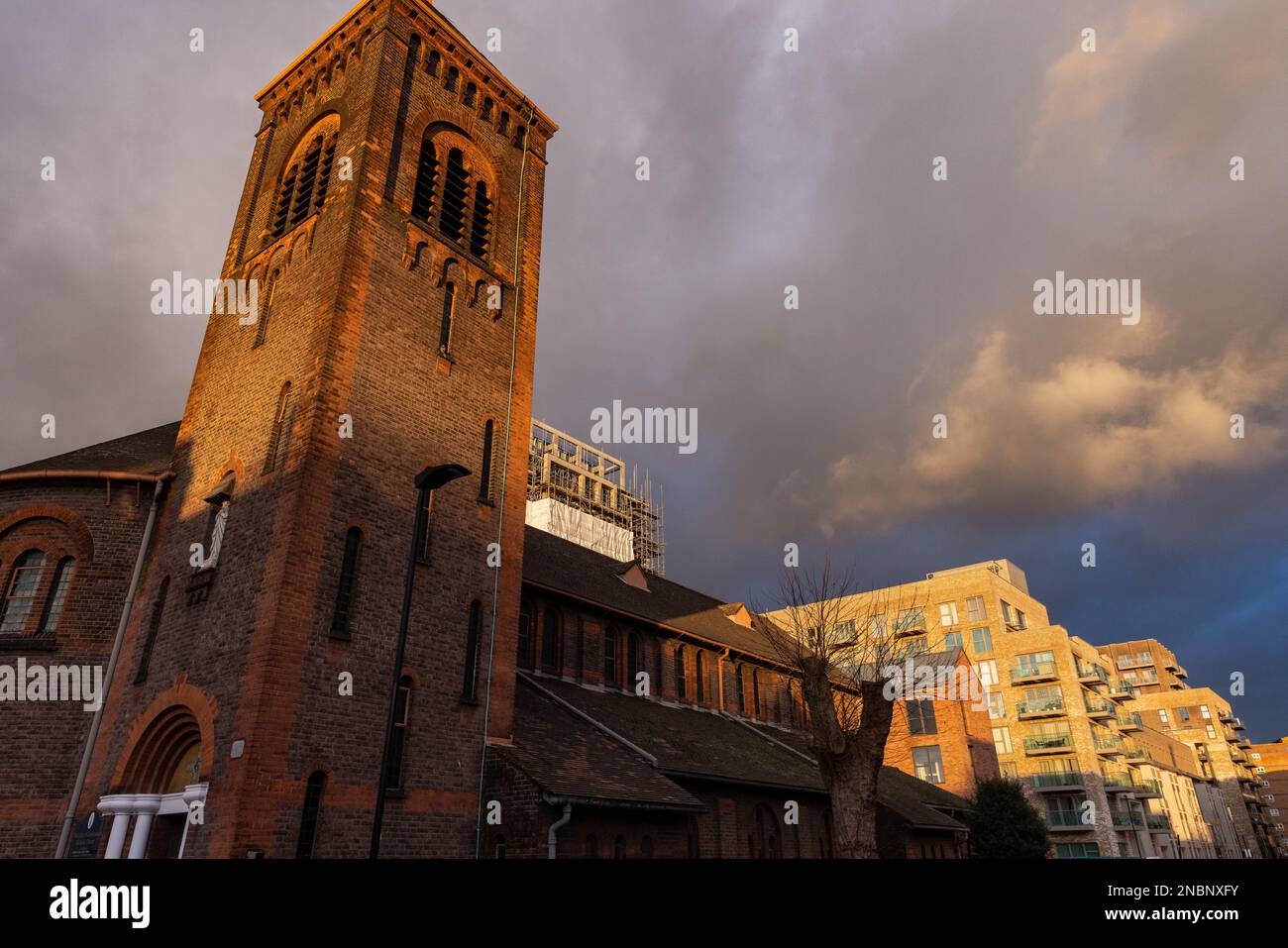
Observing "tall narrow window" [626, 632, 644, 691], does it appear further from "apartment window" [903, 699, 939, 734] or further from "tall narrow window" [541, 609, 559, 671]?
"apartment window" [903, 699, 939, 734]

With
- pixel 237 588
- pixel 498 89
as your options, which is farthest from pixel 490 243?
pixel 237 588

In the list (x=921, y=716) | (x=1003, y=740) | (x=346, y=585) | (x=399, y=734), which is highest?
(x=1003, y=740)

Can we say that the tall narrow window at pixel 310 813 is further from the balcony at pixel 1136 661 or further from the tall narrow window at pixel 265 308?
the balcony at pixel 1136 661

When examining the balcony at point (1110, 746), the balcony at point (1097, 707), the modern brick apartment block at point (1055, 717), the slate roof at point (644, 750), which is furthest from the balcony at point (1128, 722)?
the slate roof at point (644, 750)

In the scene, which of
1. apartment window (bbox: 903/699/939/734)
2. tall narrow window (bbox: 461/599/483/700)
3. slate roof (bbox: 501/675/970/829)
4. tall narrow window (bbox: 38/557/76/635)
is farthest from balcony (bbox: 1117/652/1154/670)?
tall narrow window (bbox: 38/557/76/635)

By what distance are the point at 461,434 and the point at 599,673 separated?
394 inches

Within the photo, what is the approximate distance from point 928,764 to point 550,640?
2878cm

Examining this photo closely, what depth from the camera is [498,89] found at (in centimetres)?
2428

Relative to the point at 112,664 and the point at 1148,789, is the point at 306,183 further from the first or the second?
the point at 1148,789

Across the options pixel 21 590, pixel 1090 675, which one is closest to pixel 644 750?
pixel 21 590

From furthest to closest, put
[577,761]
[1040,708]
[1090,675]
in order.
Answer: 1. [1090,675]
2. [1040,708]
3. [577,761]

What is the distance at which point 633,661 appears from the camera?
1056 inches

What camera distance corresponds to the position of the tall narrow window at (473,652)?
1717 cm
